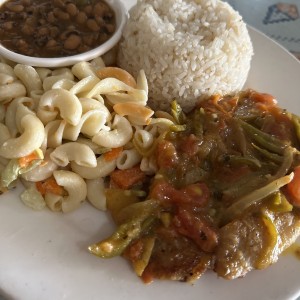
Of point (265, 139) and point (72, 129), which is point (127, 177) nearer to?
point (72, 129)

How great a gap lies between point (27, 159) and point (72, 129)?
241 millimetres

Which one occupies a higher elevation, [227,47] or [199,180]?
[227,47]

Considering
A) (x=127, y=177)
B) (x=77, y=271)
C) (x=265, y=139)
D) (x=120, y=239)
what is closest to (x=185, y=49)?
(x=265, y=139)

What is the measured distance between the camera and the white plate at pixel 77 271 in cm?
186

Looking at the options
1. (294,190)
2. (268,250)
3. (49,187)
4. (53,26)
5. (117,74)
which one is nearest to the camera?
(268,250)

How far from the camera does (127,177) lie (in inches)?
85.3

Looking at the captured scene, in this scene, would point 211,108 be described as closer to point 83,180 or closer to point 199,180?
point 199,180

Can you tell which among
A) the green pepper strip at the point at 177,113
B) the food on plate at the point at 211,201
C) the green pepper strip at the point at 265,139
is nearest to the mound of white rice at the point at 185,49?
the green pepper strip at the point at 177,113

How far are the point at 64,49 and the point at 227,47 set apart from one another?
0.84 m

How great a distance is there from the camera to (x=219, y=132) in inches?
88.0

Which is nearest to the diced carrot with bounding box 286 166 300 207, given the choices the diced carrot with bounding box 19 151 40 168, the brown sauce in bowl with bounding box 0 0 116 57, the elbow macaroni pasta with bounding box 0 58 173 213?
the elbow macaroni pasta with bounding box 0 58 173 213

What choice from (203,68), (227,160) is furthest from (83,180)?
(203,68)

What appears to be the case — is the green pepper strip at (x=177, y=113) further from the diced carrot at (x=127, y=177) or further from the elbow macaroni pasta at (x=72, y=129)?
the diced carrot at (x=127, y=177)

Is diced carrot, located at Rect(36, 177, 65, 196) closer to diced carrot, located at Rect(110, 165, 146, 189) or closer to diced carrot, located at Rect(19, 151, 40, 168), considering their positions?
diced carrot, located at Rect(19, 151, 40, 168)
